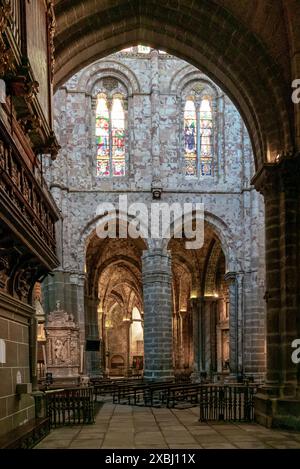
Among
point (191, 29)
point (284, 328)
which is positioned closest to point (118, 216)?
point (191, 29)

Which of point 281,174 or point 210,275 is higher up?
point 281,174

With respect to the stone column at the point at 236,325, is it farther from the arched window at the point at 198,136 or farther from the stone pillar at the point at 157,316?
the arched window at the point at 198,136

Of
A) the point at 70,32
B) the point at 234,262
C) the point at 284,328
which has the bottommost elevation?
the point at 284,328

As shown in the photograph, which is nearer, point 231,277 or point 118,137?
point 231,277

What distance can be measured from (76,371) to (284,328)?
1276cm

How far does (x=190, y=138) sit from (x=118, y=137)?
127 inches

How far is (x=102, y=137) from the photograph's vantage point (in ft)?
84.8

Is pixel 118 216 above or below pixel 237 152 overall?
below

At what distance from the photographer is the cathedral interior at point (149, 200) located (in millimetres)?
8688

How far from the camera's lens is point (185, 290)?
36.7m

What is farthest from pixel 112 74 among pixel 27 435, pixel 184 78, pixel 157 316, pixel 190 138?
pixel 27 435

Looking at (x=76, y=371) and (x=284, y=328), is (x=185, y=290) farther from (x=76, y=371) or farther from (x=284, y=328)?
(x=284, y=328)

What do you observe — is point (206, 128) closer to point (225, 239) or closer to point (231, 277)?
point (225, 239)

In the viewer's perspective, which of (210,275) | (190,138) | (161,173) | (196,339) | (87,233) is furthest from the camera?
(210,275)
